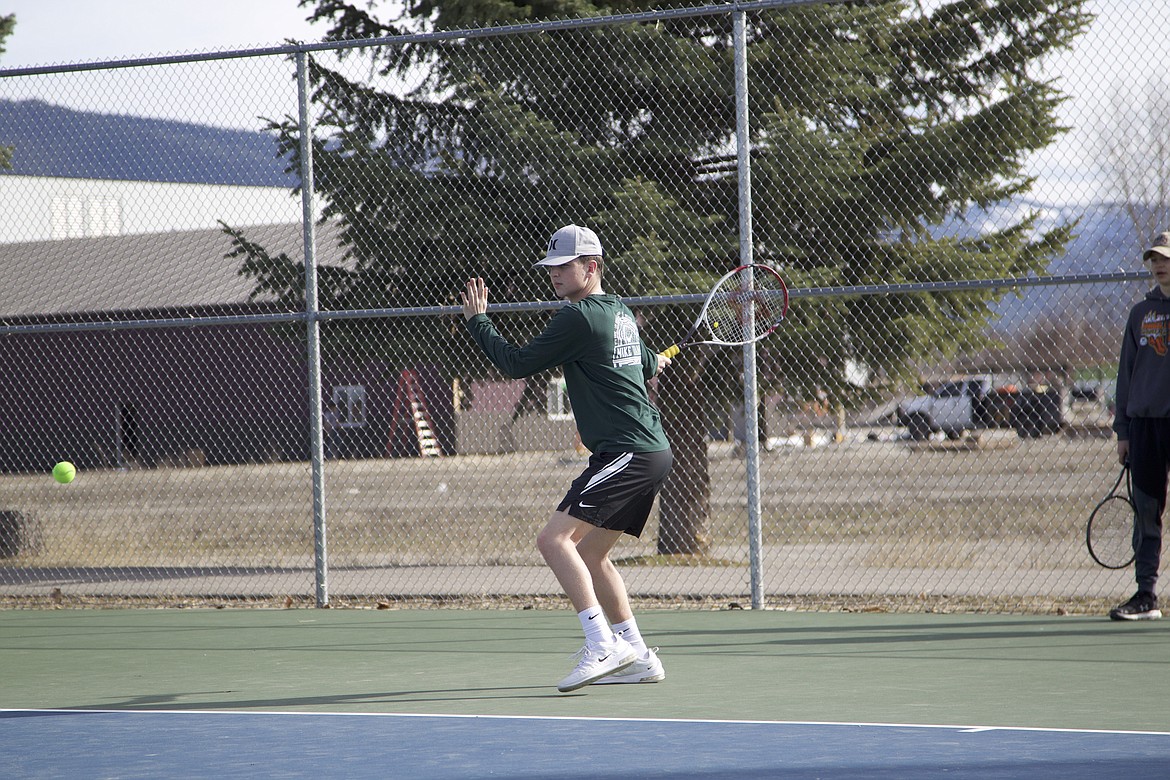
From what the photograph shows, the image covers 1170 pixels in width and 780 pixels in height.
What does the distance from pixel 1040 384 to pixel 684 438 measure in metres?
22.3

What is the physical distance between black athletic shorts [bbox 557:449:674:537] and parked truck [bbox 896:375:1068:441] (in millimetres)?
A: 21234

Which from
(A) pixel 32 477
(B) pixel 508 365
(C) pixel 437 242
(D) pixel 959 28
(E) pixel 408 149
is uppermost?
(D) pixel 959 28

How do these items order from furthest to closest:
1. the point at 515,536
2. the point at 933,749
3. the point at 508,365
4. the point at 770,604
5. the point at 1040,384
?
the point at 1040,384, the point at 515,536, the point at 770,604, the point at 508,365, the point at 933,749

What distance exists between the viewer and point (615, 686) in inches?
236

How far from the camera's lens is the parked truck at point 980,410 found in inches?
1093

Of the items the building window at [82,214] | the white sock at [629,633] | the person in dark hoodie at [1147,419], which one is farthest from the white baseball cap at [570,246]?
the building window at [82,214]

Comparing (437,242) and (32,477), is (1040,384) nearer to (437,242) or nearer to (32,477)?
(32,477)

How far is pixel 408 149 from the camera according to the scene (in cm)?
1107

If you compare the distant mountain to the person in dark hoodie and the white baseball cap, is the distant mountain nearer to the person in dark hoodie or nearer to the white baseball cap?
the white baseball cap

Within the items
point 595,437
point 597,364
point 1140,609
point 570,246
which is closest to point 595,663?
point 595,437

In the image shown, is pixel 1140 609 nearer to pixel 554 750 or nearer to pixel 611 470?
pixel 611 470

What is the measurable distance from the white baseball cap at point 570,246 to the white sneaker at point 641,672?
1693 mm

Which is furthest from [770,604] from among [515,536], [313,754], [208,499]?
[208,499]

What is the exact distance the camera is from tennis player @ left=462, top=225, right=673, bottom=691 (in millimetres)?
5684
